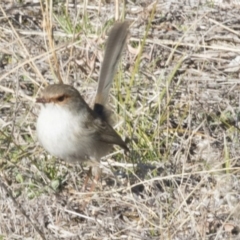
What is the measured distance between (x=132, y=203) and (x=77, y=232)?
498 mm

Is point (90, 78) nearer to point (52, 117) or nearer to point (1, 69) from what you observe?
point (1, 69)

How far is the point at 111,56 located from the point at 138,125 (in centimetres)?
61

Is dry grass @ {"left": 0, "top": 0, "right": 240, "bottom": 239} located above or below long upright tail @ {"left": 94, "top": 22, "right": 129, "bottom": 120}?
below

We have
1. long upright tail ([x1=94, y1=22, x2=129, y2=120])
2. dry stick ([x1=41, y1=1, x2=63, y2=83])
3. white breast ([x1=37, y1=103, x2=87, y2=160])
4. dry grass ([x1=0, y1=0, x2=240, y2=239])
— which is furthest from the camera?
dry stick ([x1=41, y1=1, x2=63, y2=83])

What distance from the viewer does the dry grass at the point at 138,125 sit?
245 inches

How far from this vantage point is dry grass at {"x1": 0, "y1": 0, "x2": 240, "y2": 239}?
623 cm

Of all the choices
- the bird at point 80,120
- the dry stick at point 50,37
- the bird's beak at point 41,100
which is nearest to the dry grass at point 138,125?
the dry stick at point 50,37

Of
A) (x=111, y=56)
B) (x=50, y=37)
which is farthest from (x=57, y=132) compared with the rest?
(x=50, y=37)

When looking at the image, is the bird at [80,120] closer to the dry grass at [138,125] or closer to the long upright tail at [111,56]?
the long upright tail at [111,56]

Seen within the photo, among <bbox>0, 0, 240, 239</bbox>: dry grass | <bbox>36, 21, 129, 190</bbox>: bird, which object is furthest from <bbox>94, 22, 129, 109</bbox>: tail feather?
<bbox>0, 0, 240, 239</bbox>: dry grass

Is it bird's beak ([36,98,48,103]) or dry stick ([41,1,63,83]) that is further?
dry stick ([41,1,63,83])

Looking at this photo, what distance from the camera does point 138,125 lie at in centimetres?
713

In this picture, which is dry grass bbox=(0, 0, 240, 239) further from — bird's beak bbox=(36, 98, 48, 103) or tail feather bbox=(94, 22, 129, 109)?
bird's beak bbox=(36, 98, 48, 103)

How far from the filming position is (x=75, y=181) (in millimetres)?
6898
